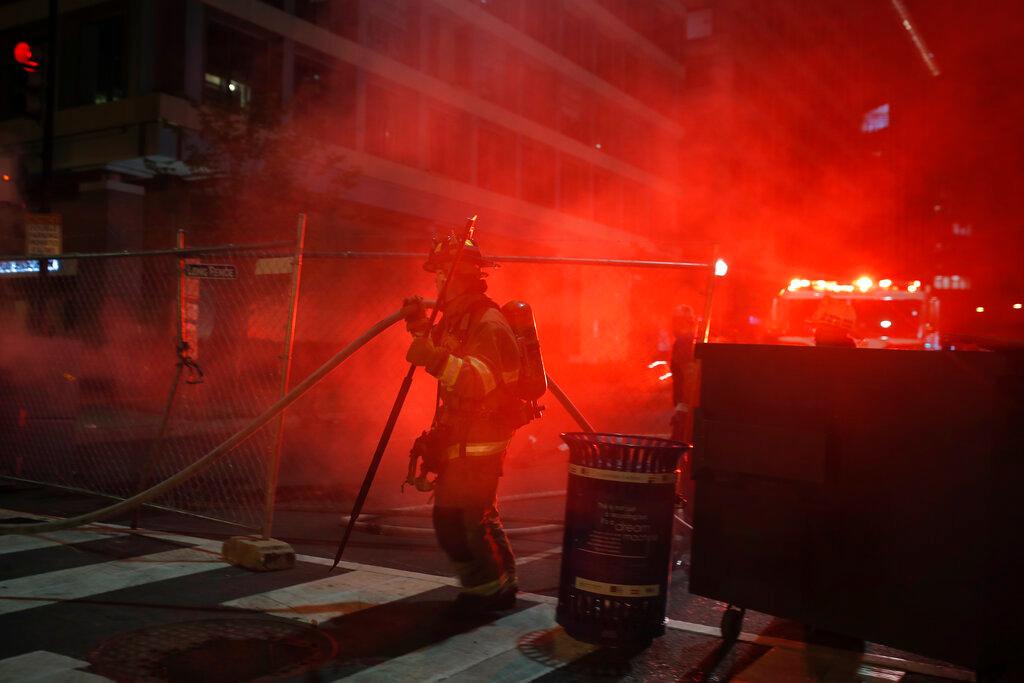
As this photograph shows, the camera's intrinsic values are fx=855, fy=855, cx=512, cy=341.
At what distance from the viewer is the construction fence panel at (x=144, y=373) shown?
7.28 m

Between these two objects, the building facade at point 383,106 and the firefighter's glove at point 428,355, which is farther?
the building facade at point 383,106

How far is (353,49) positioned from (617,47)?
14.6 m

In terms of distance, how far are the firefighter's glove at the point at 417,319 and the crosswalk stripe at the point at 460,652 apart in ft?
5.01

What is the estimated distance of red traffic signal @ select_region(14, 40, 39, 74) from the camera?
11766mm

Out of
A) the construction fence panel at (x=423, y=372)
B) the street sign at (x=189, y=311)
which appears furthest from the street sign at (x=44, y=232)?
the street sign at (x=189, y=311)

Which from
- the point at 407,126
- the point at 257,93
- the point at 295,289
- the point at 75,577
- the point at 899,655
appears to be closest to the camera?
the point at 899,655

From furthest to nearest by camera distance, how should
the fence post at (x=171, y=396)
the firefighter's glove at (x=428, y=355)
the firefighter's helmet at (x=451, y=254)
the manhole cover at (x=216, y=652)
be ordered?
1. the fence post at (x=171, y=396)
2. the firefighter's helmet at (x=451, y=254)
3. the firefighter's glove at (x=428, y=355)
4. the manhole cover at (x=216, y=652)

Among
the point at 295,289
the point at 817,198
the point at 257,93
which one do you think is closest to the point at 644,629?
the point at 295,289

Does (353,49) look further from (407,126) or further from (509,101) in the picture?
(509,101)

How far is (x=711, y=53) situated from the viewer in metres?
29.3

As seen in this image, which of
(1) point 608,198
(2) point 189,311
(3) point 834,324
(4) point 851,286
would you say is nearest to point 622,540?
(3) point 834,324

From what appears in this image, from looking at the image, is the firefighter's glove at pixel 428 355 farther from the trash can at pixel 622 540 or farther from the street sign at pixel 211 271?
the street sign at pixel 211 271

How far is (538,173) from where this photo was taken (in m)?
30.1

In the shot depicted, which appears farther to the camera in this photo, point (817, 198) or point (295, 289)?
point (817, 198)
